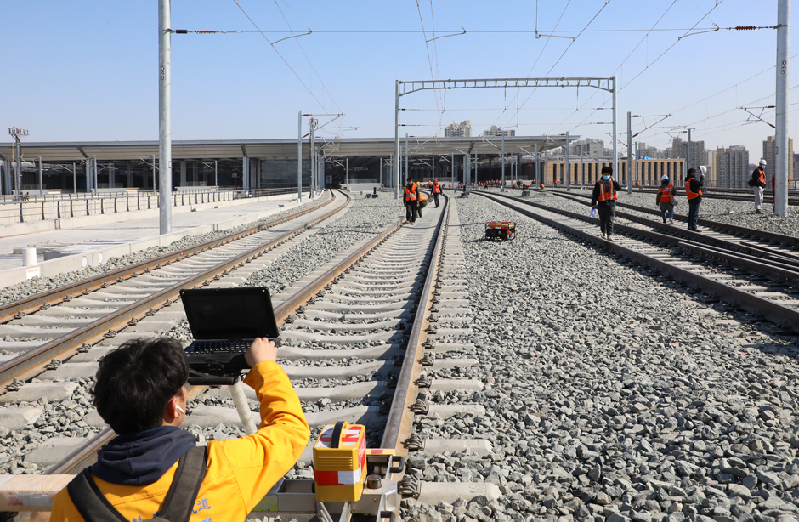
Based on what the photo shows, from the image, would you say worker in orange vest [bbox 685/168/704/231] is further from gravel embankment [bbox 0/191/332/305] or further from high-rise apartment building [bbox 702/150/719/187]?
high-rise apartment building [bbox 702/150/719/187]

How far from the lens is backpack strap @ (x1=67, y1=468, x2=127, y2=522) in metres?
1.84

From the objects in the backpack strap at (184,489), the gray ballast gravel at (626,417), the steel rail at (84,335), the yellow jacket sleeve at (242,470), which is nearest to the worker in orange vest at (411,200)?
the steel rail at (84,335)

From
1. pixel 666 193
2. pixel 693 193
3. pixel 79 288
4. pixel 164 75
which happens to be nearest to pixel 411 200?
pixel 666 193

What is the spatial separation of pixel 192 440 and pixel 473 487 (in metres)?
1.97

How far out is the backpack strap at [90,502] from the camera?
184 cm

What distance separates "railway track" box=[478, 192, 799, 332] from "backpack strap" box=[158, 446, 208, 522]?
7.02m

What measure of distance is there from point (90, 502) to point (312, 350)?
15.0 feet

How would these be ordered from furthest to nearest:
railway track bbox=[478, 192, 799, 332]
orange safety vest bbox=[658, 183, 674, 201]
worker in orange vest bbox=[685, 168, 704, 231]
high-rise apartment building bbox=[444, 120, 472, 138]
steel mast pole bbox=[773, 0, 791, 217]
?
high-rise apartment building bbox=[444, 120, 472, 138] → steel mast pole bbox=[773, 0, 791, 217] → orange safety vest bbox=[658, 183, 674, 201] → worker in orange vest bbox=[685, 168, 704, 231] → railway track bbox=[478, 192, 799, 332]

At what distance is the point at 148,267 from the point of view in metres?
12.1

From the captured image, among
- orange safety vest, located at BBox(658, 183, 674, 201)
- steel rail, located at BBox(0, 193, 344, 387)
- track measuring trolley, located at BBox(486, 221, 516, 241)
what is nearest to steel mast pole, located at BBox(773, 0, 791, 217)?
orange safety vest, located at BBox(658, 183, 674, 201)

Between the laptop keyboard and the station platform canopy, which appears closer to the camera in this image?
the laptop keyboard

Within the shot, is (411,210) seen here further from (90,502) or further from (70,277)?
(90,502)

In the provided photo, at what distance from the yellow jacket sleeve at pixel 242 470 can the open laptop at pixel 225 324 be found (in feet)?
0.55

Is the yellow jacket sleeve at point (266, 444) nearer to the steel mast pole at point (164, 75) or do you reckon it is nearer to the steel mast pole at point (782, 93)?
the steel mast pole at point (164, 75)
